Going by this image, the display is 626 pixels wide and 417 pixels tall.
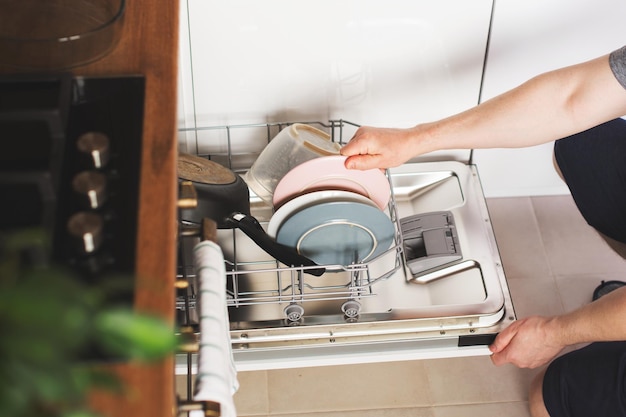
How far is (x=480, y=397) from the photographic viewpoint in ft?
5.52

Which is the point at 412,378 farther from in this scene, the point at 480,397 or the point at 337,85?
the point at 337,85

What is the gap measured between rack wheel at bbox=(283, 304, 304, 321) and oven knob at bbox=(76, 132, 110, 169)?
634mm

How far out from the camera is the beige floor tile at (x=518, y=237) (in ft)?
6.25

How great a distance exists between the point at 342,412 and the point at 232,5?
91 centimetres

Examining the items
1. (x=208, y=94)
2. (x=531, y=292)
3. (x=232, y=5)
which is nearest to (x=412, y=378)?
(x=531, y=292)

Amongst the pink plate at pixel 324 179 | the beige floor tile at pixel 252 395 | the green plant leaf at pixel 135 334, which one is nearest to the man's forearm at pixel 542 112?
the pink plate at pixel 324 179

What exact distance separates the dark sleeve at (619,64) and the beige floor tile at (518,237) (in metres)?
0.72

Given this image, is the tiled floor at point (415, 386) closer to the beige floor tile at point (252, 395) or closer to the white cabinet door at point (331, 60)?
the beige floor tile at point (252, 395)

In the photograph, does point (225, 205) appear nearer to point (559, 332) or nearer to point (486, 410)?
point (559, 332)

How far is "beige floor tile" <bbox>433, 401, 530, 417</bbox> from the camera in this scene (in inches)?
65.2

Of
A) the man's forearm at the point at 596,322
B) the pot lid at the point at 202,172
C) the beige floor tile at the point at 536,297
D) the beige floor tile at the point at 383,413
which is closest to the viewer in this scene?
the man's forearm at the point at 596,322

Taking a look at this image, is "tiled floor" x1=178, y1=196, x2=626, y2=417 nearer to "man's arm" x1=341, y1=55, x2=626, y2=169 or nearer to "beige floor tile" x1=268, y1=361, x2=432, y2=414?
"beige floor tile" x1=268, y1=361, x2=432, y2=414

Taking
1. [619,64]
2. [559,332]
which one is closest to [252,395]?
[559,332]

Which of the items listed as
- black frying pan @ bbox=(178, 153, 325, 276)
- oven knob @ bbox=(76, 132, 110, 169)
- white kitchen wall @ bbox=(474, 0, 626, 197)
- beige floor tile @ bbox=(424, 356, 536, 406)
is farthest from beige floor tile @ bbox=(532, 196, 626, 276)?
oven knob @ bbox=(76, 132, 110, 169)
